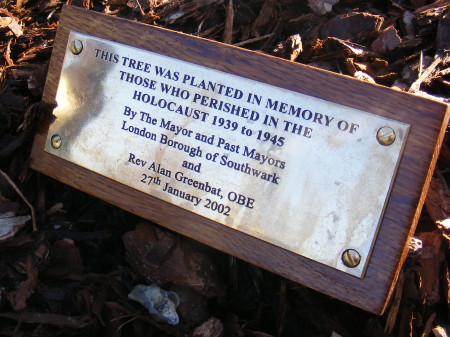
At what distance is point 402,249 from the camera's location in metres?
1.62

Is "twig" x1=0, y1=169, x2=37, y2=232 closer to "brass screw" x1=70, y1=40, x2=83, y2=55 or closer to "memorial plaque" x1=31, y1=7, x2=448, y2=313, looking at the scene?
"memorial plaque" x1=31, y1=7, x2=448, y2=313

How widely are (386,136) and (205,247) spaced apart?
0.94 metres

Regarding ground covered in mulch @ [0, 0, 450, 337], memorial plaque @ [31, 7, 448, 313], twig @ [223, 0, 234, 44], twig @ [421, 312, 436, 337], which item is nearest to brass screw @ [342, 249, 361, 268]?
memorial plaque @ [31, 7, 448, 313]

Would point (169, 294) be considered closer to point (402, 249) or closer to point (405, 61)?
point (402, 249)

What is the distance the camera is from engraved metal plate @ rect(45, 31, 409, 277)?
5.33 feet

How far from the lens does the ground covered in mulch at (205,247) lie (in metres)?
1.96

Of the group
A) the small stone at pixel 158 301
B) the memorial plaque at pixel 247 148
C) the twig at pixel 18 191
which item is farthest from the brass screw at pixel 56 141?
the small stone at pixel 158 301

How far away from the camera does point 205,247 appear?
212 cm

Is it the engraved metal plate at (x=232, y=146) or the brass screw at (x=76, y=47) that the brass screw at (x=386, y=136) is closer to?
the engraved metal plate at (x=232, y=146)

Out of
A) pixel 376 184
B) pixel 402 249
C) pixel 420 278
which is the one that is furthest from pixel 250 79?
pixel 420 278

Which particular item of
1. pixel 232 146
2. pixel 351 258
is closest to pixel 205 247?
pixel 232 146

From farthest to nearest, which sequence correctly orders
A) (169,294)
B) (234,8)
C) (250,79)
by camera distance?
(234,8), (169,294), (250,79)

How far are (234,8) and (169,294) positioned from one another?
4.70 ft

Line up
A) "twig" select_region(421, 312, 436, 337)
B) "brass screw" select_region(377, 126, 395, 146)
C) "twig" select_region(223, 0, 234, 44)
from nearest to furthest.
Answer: "brass screw" select_region(377, 126, 395, 146) → "twig" select_region(421, 312, 436, 337) → "twig" select_region(223, 0, 234, 44)
